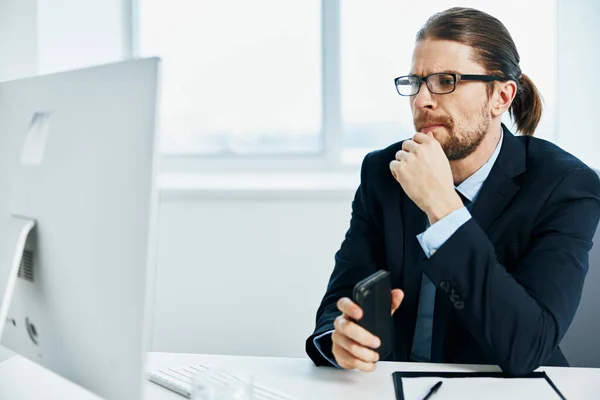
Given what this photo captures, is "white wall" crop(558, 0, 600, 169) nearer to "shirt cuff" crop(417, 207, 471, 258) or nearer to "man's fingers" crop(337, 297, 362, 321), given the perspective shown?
"shirt cuff" crop(417, 207, 471, 258)

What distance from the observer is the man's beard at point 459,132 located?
56.2 inches

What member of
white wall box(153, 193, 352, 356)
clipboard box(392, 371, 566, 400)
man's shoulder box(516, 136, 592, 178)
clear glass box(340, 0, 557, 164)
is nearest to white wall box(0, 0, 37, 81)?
white wall box(153, 193, 352, 356)

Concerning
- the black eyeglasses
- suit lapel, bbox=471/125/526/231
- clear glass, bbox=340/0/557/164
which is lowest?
suit lapel, bbox=471/125/526/231

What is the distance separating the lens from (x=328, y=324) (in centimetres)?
127

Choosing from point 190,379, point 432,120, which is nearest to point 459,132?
point 432,120

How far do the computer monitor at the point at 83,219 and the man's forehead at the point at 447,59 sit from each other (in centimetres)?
84

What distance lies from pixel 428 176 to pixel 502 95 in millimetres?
355

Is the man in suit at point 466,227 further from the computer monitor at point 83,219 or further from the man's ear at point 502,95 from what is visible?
the computer monitor at point 83,219

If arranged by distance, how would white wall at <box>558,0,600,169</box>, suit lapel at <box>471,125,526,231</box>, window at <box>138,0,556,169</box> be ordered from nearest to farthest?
suit lapel at <box>471,125,526,231</box>, white wall at <box>558,0,600,169</box>, window at <box>138,0,556,169</box>

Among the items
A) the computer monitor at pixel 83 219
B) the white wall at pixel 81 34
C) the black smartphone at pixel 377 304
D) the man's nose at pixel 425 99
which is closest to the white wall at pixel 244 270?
the white wall at pixel 81 34

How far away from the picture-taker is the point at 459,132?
1430 millimetres

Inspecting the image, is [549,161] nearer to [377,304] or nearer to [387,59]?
[377,304]

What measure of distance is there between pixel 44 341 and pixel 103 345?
17 centimetres

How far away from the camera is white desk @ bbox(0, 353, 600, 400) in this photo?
102cm
